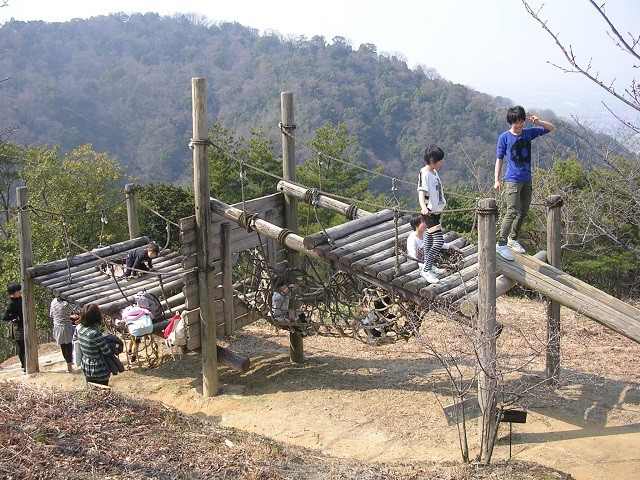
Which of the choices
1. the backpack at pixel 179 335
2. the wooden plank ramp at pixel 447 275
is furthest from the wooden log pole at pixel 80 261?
the wooden plank ramp at pixel 447 275

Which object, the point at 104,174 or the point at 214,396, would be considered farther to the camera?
the point at 104,174

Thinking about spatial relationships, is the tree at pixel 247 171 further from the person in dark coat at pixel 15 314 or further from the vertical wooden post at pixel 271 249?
the vertical wooden post at pixel 271 249

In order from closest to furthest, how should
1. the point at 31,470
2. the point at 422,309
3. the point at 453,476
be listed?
the point at 31,470, the point at 453,476, the point at 422,309

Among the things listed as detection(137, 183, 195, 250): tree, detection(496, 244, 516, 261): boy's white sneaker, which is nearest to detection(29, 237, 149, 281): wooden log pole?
detection(496, 244, 516, 261): boy's white sneaker

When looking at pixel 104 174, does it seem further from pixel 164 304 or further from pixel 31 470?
pixel 31 470

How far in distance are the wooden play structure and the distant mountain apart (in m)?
30.2

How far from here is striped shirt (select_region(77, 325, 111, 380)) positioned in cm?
624

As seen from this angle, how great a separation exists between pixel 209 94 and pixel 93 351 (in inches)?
2752

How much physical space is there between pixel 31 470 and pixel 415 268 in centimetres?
375

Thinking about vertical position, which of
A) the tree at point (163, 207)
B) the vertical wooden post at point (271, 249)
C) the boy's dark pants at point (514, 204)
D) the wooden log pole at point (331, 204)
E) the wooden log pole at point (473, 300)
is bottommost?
the tree at point (163, 207)

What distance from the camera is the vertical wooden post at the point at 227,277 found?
8039 millimetres

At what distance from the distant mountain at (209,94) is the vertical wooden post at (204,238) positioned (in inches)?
1225

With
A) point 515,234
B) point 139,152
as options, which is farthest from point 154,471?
point 139,152

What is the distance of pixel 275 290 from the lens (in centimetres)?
798
